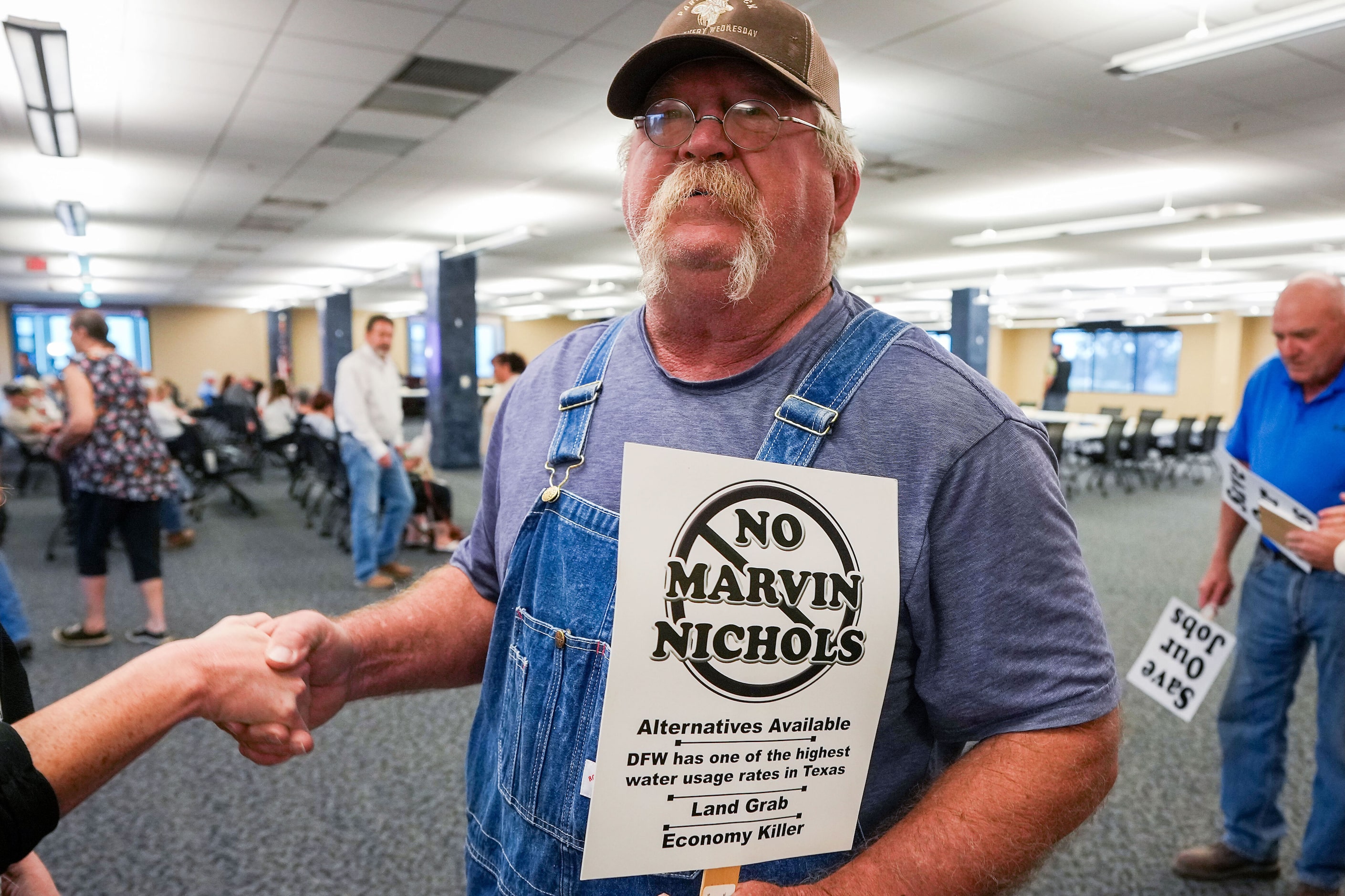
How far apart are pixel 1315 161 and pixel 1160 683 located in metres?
6.20

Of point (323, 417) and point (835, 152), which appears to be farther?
point (323, 417)

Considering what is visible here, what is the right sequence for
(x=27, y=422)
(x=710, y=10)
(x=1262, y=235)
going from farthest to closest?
(x=1262, y=235)
(x=27, y=422)
(x=710, y=10)

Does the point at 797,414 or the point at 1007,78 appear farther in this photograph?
the point at 1007,78

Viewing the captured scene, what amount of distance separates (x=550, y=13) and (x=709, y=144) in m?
3.55

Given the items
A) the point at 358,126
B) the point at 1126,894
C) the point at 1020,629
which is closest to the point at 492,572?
the point at 1020,629

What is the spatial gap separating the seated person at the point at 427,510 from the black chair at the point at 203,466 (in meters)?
2.37

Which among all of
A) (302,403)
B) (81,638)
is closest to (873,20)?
(81,638)

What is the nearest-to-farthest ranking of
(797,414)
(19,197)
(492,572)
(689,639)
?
1. (689,639)
2. (797,414)
3. (492,572)
4. (19,197)

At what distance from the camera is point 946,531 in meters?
0.77

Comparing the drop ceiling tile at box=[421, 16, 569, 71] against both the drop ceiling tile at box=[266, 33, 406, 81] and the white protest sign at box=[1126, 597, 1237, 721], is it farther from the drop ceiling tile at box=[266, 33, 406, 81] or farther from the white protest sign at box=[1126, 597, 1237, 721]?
the white protest sign at box=[1126, 597, 1237, 721]

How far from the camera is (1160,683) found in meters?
2.46

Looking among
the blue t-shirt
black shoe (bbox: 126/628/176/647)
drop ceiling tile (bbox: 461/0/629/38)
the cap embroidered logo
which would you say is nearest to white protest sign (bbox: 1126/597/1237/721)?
the blue t-shirt

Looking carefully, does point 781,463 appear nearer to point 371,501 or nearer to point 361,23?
point 361,23

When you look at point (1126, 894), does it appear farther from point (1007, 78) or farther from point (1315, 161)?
point (1315, 161)
